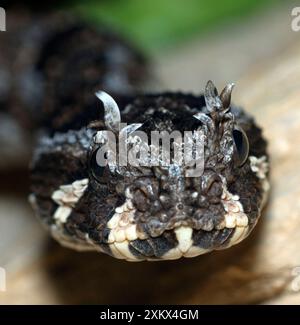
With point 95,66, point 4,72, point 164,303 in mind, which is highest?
point 4,72

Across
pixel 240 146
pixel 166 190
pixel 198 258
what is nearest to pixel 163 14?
pixel 198 258

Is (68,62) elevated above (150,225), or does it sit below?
above

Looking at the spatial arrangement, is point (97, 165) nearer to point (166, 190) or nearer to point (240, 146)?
point (166, 190)

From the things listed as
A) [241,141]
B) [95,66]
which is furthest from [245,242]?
[95,66]

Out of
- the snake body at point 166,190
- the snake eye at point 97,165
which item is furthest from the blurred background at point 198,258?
the snake eye at point 97,165

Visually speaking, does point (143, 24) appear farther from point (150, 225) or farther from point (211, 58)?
point (150, 225)

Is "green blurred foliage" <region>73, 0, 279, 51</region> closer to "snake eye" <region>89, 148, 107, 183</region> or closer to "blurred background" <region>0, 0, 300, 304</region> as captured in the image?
"blurred background" <region>0, 0, 300, 304</region>

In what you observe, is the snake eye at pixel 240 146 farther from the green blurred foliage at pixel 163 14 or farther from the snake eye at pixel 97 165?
the green blurred foliage at pixel 163 14

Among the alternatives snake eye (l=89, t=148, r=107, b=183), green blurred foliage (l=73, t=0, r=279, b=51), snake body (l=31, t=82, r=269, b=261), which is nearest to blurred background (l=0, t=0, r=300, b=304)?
snake body (l=31, t=82, r=269, b=261)
